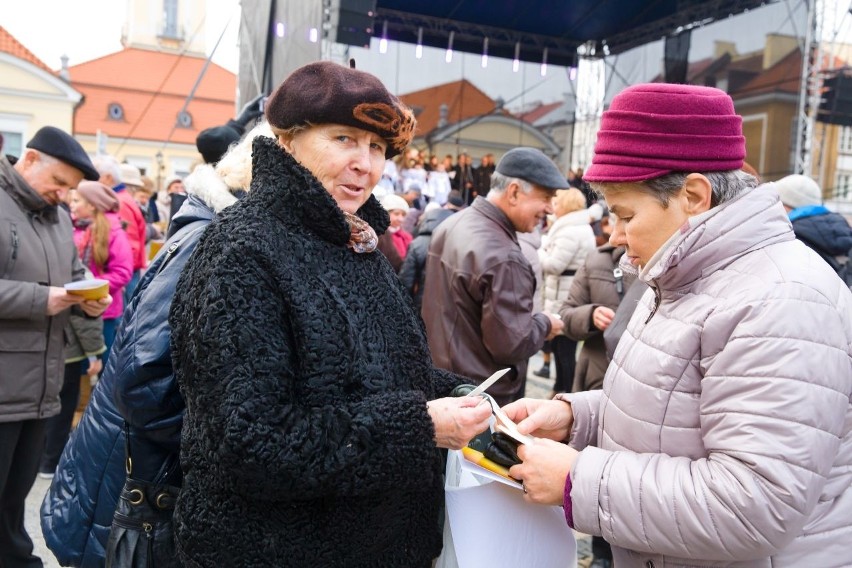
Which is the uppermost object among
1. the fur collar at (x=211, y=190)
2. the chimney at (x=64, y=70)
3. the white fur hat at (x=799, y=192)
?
the chimney at (x=64, y=70)

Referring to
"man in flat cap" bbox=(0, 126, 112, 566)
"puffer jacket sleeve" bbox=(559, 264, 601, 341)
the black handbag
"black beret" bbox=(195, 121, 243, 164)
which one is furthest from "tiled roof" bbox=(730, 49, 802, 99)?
the black handbag

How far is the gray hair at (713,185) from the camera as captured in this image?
4.36 ft

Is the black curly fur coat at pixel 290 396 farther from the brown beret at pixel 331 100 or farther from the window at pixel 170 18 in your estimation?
the window at pixel 170 18

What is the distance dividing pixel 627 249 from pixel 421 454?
2.01 ft

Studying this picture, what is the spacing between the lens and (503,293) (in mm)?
3059

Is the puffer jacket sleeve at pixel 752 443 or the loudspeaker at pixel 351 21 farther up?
the loudspeaker at pixel 351 21

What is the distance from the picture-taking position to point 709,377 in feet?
3.93

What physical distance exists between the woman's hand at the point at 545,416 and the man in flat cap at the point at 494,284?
136 centimetres

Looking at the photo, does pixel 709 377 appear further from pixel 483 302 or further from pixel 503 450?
pixel 483 302

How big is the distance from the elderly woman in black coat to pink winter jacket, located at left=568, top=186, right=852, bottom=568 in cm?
32

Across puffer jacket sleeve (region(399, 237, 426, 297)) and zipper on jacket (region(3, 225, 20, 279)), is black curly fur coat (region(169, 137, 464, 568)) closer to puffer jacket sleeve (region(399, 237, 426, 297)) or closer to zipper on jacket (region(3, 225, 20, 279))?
zipper on jacket (region(3, 225, 20, 279))

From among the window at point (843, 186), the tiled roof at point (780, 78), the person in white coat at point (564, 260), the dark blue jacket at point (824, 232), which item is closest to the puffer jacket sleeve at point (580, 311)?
the dark blue jacket at point (824, 232)

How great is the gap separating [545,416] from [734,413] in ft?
1.85

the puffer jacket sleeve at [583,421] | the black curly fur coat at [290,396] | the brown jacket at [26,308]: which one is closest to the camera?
the black curly fur coat at [290,396]
